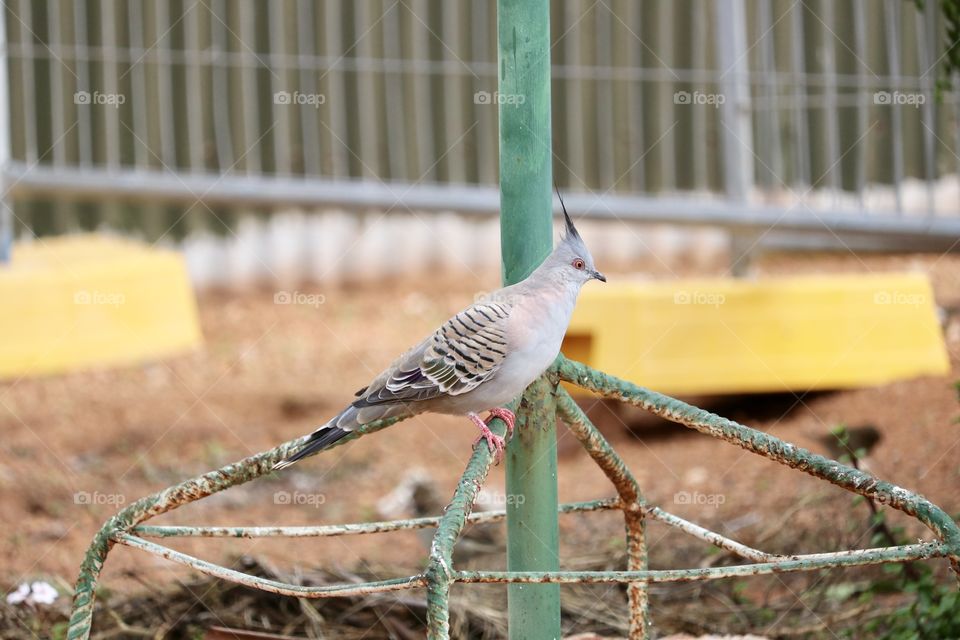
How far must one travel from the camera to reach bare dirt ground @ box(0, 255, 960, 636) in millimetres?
4578

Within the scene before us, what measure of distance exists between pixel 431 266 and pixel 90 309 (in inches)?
107

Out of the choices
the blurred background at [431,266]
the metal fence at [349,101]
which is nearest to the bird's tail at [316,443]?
the blurred background at [431,266]

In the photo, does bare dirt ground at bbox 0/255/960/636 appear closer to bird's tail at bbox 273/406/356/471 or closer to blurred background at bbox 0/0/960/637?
blurred background at bbox 0/0/960/637

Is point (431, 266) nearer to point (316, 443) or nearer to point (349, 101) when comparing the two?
point (349, 101)

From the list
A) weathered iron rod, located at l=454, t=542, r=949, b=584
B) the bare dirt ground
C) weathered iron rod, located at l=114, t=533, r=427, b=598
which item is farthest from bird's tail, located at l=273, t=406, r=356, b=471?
the bare dirt ground

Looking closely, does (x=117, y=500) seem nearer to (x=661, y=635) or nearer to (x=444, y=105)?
(x=661, y=635)

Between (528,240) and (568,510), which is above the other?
(528,240)

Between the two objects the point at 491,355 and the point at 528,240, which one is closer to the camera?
the point at 491,355

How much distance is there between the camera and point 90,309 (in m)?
6.92

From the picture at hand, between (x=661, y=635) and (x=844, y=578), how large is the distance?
0.75m

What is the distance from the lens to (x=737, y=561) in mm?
4156

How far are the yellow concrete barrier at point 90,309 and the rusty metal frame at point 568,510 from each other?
163 inches

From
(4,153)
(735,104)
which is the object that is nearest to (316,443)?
(735,104)

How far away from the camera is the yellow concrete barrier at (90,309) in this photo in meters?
6.67
